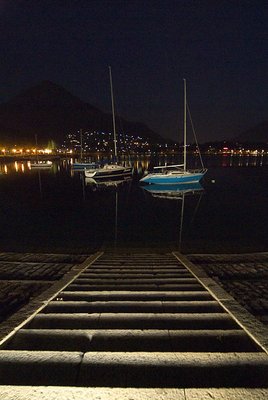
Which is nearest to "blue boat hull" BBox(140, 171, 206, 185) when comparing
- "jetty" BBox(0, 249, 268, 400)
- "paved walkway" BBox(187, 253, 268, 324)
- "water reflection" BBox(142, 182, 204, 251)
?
"water reflection" BBox(142, 182, 204, 251)

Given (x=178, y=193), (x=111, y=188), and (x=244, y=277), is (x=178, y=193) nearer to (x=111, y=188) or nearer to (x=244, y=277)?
(x=111, y=188)

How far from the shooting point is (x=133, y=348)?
2770mm

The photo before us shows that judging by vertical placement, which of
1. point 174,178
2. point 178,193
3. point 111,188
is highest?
point 174,178

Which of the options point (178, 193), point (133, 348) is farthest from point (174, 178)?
point (133, 348)

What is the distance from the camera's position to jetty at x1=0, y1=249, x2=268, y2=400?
6.91 ft

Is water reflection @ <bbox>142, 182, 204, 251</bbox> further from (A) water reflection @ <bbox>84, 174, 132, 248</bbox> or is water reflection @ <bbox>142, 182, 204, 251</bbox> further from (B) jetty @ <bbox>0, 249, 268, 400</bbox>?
(B) jetty @ <bbox>0, 249, 268, 400</bbox>

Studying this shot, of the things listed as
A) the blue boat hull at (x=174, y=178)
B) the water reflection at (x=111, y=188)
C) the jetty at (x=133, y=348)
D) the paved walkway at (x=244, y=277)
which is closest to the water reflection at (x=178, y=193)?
the blue boat hull at (x=174, y=178)

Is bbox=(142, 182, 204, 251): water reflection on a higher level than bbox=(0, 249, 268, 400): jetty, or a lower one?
lower

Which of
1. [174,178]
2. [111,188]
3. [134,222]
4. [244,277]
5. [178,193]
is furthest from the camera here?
[111,188]

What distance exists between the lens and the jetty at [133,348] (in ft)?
6.91

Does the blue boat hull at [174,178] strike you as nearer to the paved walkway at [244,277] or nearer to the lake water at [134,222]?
the lake water at [134,222]

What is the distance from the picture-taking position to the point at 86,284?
529 centimetres

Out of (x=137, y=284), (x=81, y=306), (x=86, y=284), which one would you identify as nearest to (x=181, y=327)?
(x=81, y=306)

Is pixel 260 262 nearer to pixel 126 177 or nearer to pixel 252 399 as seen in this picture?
pixel 252 399
